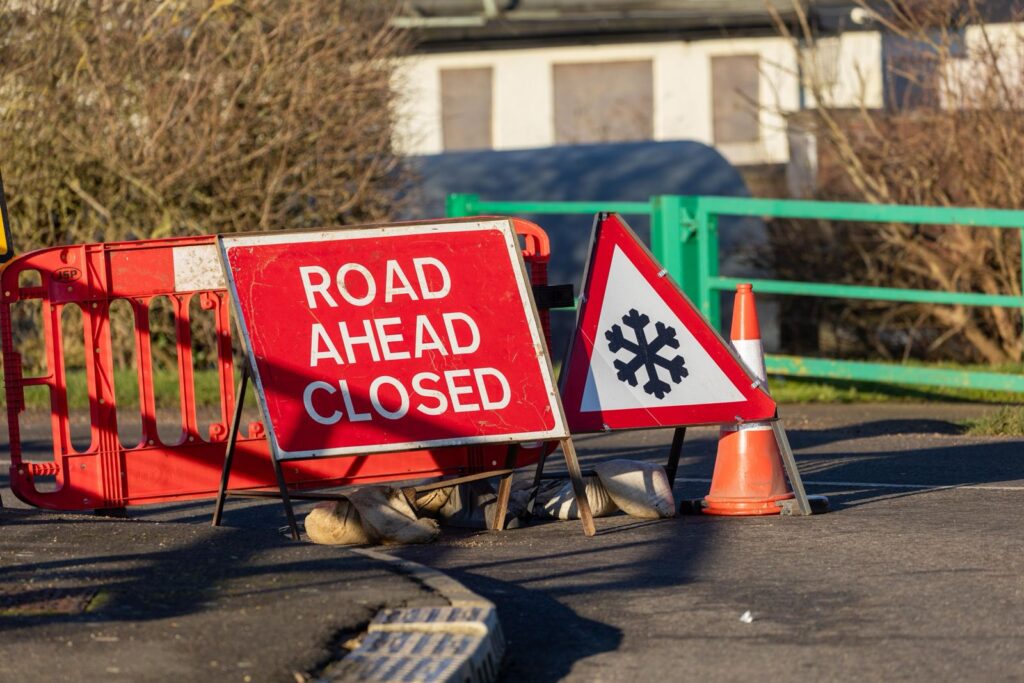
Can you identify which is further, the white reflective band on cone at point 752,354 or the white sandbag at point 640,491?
the white reflective band on cone at point 752,354

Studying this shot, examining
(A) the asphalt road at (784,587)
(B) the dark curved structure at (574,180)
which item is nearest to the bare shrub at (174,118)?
(B) the dark curved structure at (574,180)

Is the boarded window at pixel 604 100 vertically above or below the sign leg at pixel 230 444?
above

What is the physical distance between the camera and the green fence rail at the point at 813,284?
39.2ft

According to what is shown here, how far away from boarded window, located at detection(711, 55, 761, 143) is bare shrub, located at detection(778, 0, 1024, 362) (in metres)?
15.2

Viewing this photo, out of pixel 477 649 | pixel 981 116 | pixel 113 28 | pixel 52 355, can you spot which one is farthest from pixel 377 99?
pixel 477 649

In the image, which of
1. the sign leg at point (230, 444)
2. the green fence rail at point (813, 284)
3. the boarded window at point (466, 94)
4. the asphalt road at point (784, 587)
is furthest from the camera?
the boarded window at point (466, 94)

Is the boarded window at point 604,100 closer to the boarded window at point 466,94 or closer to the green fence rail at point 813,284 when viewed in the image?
the boarded window at point 466,94

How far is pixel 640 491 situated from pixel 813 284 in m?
5.87

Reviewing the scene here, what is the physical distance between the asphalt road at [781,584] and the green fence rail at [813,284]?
3.26 m

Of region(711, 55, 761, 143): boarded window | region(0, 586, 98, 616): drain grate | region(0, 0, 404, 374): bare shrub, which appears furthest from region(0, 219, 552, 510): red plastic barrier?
region(711, 55, 761, 143): boarded window

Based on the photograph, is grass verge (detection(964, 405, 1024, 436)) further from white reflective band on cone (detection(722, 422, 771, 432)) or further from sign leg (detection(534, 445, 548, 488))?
sign leg (detection(534, 445, 548, 488))

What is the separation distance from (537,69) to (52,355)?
82.9 ft

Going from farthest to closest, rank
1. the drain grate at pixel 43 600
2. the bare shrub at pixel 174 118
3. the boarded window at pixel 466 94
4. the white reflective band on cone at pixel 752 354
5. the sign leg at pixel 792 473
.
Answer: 1. the boarded window at pixel 466 94
2. the bare shrub at pixel 174 118
3. the white reflective band on cone at pixel 752 354
4. the sign leg at pixel 792 473
5. the drain grate at pixel 43 600

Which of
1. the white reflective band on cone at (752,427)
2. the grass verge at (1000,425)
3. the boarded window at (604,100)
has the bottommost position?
the grass verge at (1000,425)
